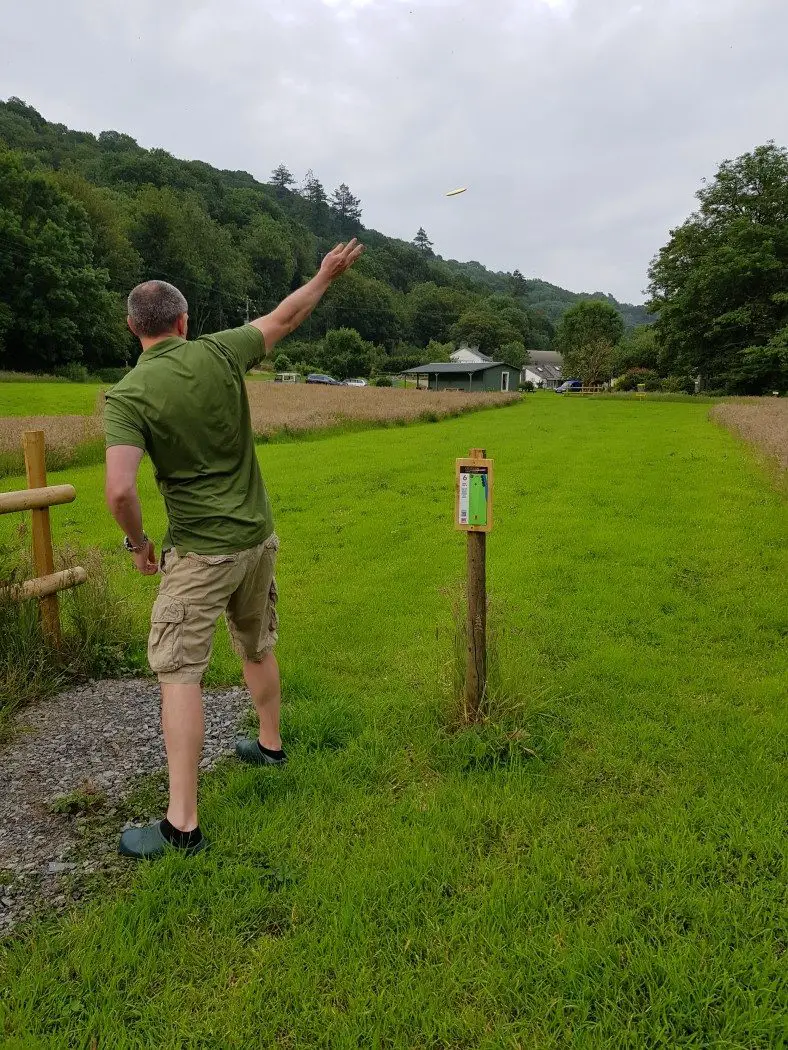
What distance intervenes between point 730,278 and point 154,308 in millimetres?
50592

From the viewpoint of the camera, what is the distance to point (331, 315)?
335 ft

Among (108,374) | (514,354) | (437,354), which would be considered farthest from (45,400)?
(514,354)

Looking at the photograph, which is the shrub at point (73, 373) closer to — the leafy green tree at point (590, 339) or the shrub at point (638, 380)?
the shrub at point (638, 380)

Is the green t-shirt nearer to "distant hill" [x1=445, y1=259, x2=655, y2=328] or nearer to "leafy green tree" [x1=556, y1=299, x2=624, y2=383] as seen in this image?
"leafy green tree" [x1=556, y1=299, x2=624, y2=383]

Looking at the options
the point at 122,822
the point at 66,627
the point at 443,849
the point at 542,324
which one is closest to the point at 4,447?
the point at 66,627

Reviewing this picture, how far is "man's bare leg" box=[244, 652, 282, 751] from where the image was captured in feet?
10.8

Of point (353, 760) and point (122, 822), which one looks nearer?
point (122, 822)

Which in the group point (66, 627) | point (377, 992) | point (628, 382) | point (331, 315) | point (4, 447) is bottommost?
point (377, 992)

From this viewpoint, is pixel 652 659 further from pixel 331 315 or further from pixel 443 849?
pixel 331 315

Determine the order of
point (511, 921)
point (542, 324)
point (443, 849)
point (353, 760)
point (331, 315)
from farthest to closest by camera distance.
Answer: point (542, 324)
point (331, 315)
point (353, 760)
point (443, 849)
point (511, 921)

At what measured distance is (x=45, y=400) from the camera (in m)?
28.8

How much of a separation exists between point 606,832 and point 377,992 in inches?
52.4

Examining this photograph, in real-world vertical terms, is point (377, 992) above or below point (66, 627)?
below

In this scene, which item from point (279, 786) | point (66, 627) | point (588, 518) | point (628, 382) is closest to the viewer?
point (279, 786)
